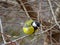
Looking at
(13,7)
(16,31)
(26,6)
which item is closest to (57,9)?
(26,6)

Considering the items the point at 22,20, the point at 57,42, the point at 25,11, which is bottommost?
the point at 57,42

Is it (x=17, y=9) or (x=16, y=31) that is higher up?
(x=17, y=9)

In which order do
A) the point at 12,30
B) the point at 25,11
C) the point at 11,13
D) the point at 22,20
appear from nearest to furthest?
the point at 25,11 < the point at 11,13 < the point at 22,20 < the point at 12,30

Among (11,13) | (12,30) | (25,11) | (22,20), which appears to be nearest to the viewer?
(25,11)

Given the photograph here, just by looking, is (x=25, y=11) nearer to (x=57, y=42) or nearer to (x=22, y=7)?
(x=22, y=7)

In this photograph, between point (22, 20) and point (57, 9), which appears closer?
point (57, 9)

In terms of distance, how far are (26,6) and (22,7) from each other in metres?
0.05

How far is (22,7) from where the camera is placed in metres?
2.22

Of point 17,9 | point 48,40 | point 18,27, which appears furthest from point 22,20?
point 48,40

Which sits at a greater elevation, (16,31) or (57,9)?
(57,9)

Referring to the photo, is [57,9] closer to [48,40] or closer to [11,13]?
[48,40]

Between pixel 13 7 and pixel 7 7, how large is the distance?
2.7 inches

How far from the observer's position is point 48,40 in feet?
7.37

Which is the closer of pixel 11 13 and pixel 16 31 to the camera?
pixel 11 13
